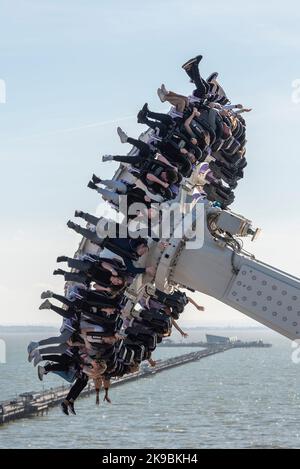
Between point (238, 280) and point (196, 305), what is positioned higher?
point (238, 280)

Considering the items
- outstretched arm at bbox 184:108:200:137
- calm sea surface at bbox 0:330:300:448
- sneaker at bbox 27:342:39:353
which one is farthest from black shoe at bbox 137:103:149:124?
calm sea surface at bbox 0:330:300:448

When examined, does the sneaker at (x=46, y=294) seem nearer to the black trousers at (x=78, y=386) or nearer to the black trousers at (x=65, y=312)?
the black trousers at (x=65, y=312)

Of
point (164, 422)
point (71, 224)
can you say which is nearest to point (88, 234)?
point (71, 224)

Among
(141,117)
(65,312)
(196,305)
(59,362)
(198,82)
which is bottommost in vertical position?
(59,362)

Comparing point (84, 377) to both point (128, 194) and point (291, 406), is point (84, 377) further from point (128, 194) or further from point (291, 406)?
point (291, 406)

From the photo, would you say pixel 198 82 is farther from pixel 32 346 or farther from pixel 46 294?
pixel 32 346

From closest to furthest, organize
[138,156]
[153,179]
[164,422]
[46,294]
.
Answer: [153,179], [138,156], [46,294], [164,422]

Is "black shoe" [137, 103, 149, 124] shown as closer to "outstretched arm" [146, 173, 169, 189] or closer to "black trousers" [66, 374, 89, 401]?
"outstretched arm" [146, 173, 169, 189]

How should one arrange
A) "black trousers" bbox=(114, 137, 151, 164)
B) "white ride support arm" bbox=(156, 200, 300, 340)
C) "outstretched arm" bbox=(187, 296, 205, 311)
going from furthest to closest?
"outstretched arm" bbox=(187, 296, 205, 311) → "white ride support arm" bbox=(156, 200, 300, 340) → "black trousers" bbox=(114, 137, 151, 164)

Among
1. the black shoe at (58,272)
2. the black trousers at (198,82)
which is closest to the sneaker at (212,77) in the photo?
the black trousers at (198,82)

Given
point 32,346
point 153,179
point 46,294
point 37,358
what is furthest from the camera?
point 32,346
